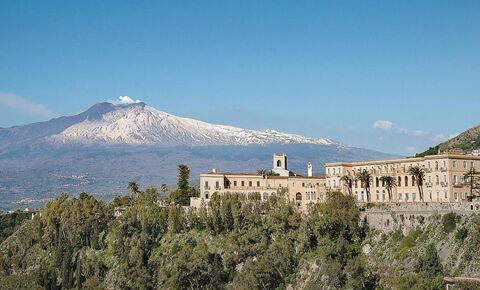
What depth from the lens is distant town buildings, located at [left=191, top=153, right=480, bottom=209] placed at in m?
94.5

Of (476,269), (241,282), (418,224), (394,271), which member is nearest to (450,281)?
(476,269)

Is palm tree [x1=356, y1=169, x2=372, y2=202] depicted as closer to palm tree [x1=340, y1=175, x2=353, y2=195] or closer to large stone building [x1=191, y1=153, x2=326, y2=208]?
palm tree [x1=340, y1=175, x2=353, y2=195]

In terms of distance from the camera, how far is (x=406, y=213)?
288 feet

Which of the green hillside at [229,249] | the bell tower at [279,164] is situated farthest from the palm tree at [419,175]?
the bell tower at [279,164]

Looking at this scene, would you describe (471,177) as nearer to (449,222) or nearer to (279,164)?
(449,222)

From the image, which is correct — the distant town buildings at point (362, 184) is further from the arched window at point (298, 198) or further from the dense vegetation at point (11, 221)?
the dense vegetation at point (11, 221)

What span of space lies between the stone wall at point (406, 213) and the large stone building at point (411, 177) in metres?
6.10

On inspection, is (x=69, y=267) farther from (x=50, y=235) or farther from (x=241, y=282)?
(x=241, y=282)

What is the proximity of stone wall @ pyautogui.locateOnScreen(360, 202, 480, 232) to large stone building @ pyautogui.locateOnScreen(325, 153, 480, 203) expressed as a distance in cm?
610

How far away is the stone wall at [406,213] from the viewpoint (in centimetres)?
8269

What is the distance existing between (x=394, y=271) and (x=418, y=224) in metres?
7.75

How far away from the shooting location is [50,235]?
4756 inches

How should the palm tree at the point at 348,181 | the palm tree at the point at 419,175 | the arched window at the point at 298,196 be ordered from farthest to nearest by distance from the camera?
the arched window at the point at 298,196
the palm tree at the point at 348,181
the palm tree at the point at 419,175

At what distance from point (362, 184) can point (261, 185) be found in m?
17.8
